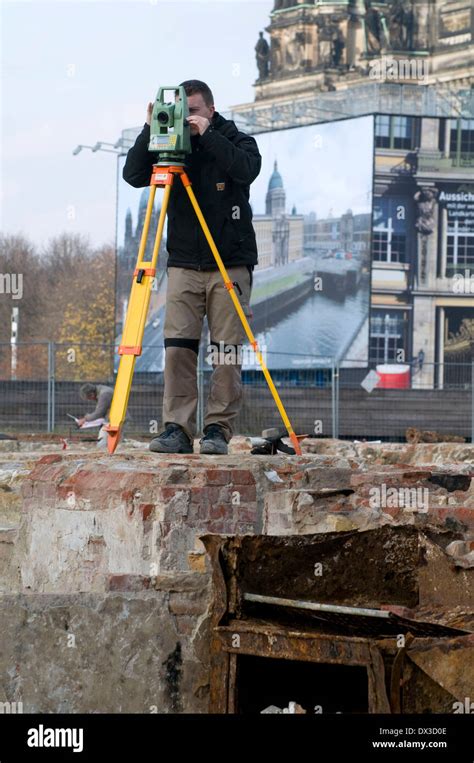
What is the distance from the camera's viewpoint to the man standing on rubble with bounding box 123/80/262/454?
8359 mm

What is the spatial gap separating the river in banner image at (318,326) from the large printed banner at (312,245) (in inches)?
1.1

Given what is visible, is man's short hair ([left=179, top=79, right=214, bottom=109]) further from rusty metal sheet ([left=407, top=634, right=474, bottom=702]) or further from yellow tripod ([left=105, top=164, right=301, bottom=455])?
rusty metal sheet ([left=407, top=634, right=474, bottom=702])

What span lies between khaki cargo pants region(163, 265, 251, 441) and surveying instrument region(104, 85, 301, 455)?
0.14 meters

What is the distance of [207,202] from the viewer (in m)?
8.38

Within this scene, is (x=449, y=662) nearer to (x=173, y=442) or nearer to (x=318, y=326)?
(x=173, y=442)

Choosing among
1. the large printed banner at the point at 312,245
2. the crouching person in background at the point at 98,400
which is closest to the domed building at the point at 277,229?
the large printed banner at the point at 312,245

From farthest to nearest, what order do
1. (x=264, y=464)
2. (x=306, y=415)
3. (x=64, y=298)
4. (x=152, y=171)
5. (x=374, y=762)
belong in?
(x=64, y=298)
(x=306, y=415)
(x=152, y=171)
(x=264, y=464)
(x=374, y=762)

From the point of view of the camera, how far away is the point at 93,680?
19.8ft

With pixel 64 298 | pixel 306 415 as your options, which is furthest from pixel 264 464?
pixel 64 298

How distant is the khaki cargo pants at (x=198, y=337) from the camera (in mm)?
8430

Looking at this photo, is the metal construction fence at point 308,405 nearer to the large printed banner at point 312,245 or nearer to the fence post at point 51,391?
the fence post at point 51,391

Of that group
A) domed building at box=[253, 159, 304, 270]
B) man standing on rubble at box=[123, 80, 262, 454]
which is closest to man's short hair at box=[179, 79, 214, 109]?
man standing on rubble at box=[123, 80, 262, 454]

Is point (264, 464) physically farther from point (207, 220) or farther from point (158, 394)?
point (158, 394)

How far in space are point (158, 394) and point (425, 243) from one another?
65.2 feet
